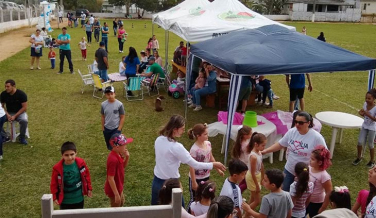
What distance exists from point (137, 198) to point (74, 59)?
1385 cm

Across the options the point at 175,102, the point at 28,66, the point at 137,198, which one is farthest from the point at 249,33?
the point at 28,66

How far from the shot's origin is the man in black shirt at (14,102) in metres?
6.69

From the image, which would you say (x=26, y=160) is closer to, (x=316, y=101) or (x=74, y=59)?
(x=316, y=101)

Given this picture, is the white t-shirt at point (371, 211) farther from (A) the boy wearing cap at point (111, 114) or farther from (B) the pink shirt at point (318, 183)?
(A) the boy wearing cap at point (111, 114)

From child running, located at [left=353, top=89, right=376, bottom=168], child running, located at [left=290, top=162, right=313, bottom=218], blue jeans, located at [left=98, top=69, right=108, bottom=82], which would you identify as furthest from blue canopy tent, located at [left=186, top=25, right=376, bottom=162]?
blue jeans, located at [left=98, top=69, right=108, bottom=82]

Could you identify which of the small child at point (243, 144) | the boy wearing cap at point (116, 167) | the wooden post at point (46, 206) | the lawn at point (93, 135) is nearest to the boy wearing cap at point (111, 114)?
the lawn at point (93, 135)

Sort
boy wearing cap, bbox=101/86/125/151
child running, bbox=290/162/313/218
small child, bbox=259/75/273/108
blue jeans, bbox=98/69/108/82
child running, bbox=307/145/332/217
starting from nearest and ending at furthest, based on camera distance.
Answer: child running, bbox=290/162/313/218 → child running, bbox=307/145/332/217 → boy wearing cap, bbox=101/86/125/151 → small child, bbox=259/75/273/108 → blue jeans, bbox=98/69/108/82

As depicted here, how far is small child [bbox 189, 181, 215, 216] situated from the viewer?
3229 mm

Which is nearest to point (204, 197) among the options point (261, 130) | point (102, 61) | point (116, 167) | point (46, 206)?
point (116, 167)

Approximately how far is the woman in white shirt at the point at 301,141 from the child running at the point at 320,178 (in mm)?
297

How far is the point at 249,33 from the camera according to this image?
7969 millimetres

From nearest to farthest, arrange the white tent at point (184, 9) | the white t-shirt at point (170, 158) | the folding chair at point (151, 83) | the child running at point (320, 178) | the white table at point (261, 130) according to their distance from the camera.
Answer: the white t-shirt at point (170, 158)
the child running at point (320, 178)
the white table at point (261, 130)
the folding chair at point (151, 83)
the white tent at point (184, 9)

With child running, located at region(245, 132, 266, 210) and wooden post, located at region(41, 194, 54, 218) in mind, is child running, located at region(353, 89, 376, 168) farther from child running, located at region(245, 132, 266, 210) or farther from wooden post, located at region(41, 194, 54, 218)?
wooden post, located at region(41, 194, 54, 218)


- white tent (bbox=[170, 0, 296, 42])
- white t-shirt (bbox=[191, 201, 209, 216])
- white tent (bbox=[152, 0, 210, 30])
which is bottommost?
white t-shirt (bbox=[191, 201, 209, 216])
